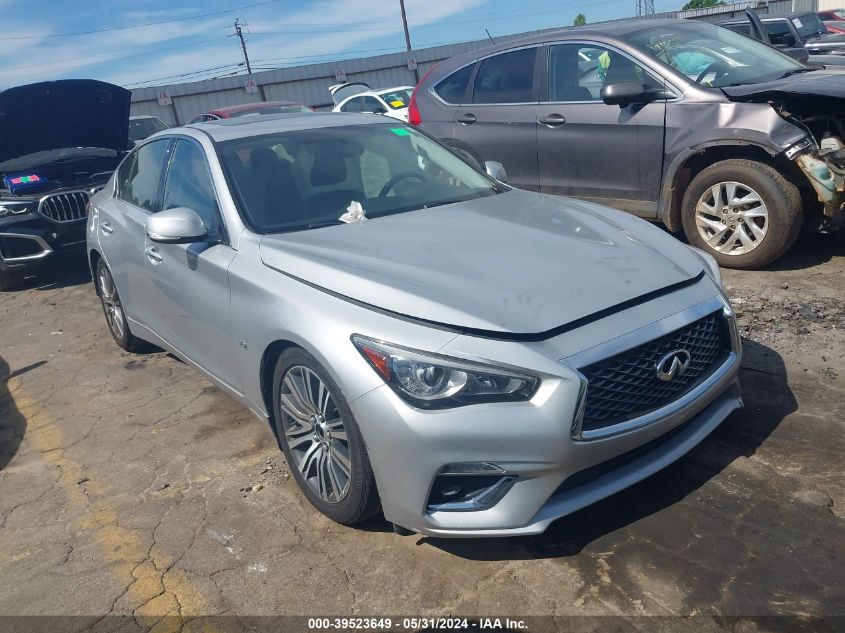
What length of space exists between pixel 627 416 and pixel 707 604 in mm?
641

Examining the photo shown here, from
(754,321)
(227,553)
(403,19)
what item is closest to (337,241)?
(227,553)

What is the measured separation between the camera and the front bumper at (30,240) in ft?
24.4

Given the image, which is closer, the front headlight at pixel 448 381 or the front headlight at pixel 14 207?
the front headlight at pixel 448 381

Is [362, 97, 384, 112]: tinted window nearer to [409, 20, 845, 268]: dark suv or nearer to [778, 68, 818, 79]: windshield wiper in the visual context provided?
[409, 20, 845, 268]: dark suv

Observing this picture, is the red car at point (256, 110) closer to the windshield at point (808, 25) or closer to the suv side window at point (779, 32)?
the suv side window at point (779, 32)

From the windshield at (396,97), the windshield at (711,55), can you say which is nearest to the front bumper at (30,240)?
the windshield at (711,55)

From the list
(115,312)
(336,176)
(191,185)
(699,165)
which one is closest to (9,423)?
(115,312)

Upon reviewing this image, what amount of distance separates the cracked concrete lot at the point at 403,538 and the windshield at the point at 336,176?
4.07 feet

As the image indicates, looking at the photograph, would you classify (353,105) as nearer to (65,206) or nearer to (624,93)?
(65,206)

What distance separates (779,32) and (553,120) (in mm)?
8389

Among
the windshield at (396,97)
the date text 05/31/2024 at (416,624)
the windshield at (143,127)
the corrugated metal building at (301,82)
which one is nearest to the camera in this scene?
the date text 05/31/2024 at (416,624)

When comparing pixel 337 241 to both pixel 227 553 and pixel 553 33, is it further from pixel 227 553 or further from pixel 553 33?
pixel 553 33

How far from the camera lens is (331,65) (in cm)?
3136

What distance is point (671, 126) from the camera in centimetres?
546
